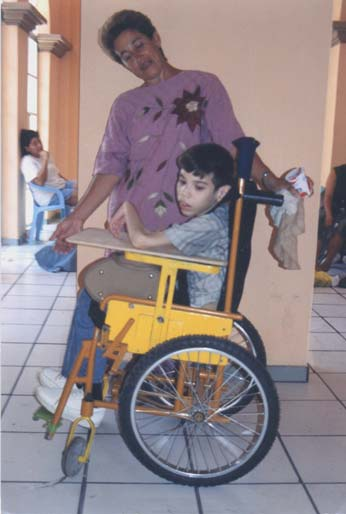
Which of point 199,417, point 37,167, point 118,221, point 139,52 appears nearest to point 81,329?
point 118,221

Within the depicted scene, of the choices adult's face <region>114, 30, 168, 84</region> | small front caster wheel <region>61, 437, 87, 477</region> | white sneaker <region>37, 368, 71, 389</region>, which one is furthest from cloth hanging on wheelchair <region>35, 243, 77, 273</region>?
small front caster wheel <region>61, 437, 87, 477</region>

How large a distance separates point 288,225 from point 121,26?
2.65ft

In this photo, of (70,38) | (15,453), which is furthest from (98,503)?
(70,38)

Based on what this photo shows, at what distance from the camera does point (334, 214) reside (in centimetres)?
511

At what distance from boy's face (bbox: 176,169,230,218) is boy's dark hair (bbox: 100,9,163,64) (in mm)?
500

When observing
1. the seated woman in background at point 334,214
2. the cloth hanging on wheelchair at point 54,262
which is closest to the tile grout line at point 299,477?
the cloth hanging on wheelchair at point 54,262

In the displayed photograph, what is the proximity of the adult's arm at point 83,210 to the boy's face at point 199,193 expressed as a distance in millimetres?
362

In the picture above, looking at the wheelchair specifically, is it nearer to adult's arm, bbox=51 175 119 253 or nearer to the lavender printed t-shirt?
adult's arm, bbox=51 175 119 253

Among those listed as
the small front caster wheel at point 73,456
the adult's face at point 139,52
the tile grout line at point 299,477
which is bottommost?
the tile grout line at point 299,477

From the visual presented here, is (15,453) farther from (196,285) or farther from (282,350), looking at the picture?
(282,350)

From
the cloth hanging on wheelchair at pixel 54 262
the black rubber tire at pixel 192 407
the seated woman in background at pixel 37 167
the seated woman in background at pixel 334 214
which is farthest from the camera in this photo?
the seated woman in background at pixel 37 167

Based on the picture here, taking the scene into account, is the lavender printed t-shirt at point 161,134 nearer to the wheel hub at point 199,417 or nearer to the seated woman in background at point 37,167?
the wheel hub at point 199,417

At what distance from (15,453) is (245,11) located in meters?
1.78

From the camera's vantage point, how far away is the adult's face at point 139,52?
6.49 ft
